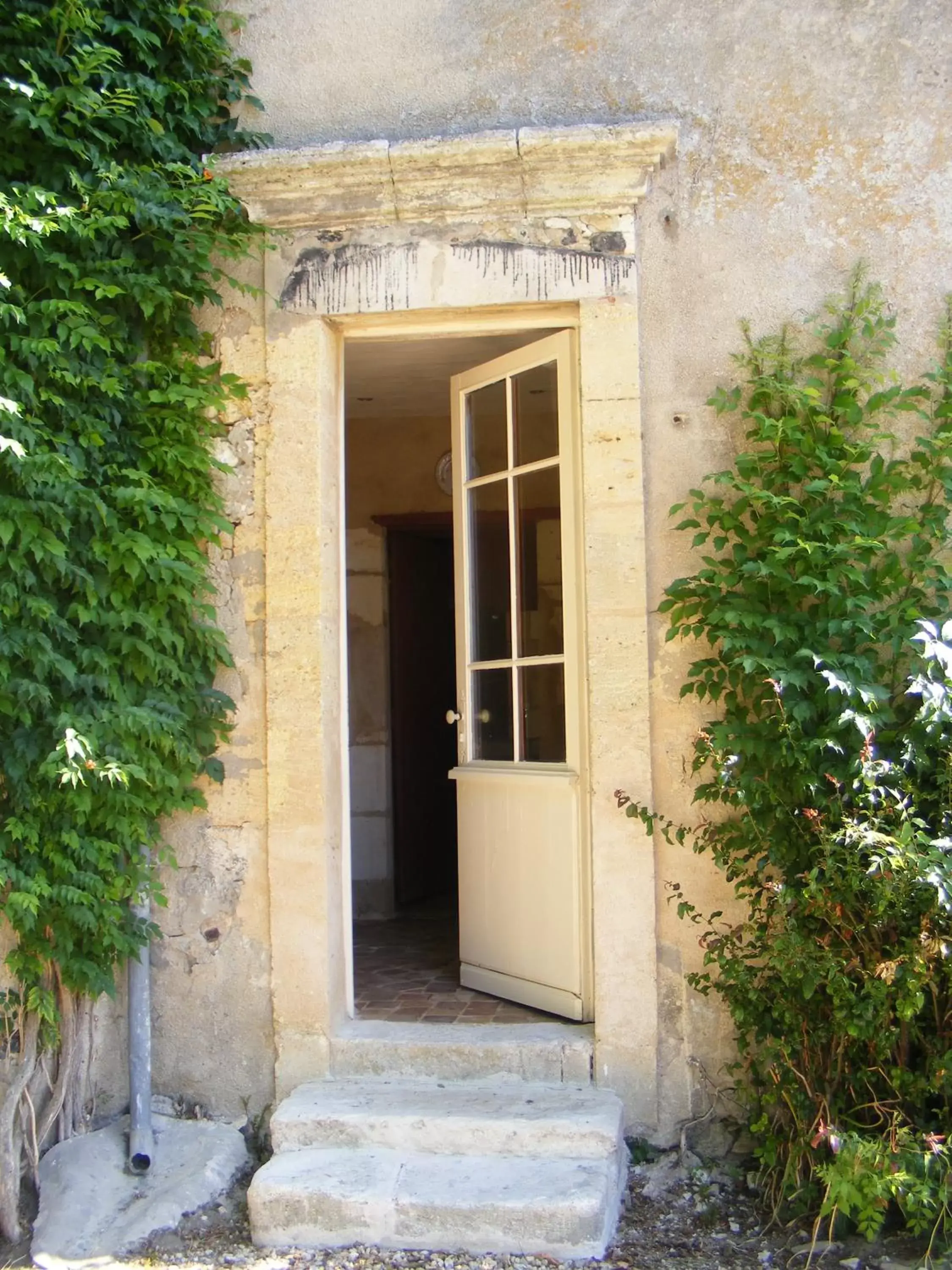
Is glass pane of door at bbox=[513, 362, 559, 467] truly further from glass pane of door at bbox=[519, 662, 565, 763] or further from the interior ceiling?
glass pane of door at bbox=[519, 662, 565, 763]

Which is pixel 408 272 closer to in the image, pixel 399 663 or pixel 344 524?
pixel 344 524

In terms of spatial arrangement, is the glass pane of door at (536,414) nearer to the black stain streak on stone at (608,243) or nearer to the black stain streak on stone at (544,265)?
the black stain streak on stone at (544,265)

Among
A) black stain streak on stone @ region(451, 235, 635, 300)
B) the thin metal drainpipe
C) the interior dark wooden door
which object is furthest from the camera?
the interior dark wooden door

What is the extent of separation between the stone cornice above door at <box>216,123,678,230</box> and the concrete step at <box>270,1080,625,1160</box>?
2.92 m

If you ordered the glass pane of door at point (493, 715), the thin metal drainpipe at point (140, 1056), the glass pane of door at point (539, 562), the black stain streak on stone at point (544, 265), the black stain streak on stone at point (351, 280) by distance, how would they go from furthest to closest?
the glass pane of door at point (493, 715) < the glass pane of door at point (539, 562) < the black stain streak on stone at point (351, 280) < the black stain streak on stone at point (544, 265) < the thin metal drainpipe at point (140, 1056)

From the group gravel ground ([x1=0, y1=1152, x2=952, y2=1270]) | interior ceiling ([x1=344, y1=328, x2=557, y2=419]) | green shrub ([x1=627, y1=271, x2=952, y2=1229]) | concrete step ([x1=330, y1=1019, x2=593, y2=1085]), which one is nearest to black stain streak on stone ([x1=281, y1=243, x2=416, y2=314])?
interior ceiling ([x1=344, y1=328, x2=557, y2=419])

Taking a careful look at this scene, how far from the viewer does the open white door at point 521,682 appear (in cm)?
395

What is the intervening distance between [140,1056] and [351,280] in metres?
2.74

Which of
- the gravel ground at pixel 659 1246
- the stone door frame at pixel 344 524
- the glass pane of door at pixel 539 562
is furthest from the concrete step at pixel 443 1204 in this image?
the glass pane of door at pixel 539 562

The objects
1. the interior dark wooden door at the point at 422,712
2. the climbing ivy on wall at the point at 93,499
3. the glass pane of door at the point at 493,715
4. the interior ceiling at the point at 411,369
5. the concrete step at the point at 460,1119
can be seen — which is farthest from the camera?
the interior dark wooden door at the point at 422,712

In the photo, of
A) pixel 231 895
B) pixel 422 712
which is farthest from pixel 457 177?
pixel 422 712

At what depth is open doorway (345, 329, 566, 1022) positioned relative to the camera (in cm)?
622

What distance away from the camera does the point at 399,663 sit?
21.4 feet

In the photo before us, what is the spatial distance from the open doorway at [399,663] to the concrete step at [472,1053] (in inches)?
69.3
